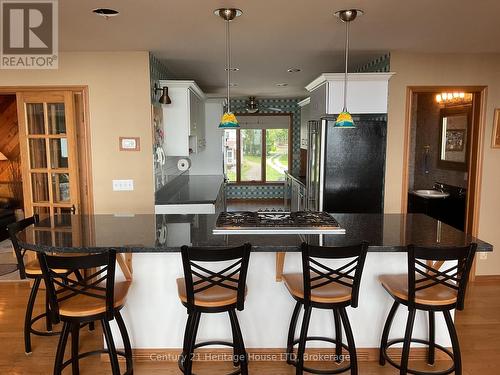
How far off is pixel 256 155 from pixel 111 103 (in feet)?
20.4

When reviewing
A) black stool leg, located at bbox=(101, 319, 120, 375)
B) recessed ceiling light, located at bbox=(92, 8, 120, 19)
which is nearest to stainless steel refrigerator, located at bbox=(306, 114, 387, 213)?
recessed ceiling light, located at bbox=(92, 8, 120, 19)

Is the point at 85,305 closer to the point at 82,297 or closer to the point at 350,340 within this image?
the point at 82,297

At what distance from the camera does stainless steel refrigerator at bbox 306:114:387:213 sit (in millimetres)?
4152

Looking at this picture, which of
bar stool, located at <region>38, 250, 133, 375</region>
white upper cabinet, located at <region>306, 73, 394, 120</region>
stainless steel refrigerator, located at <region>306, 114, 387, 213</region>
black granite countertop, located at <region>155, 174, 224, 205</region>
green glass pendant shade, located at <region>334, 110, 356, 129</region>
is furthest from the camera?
black granite countertop, located at <region>155, 174, 224, 205</region>

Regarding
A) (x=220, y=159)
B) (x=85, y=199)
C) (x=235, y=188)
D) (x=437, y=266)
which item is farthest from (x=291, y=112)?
(x=437, y=266)

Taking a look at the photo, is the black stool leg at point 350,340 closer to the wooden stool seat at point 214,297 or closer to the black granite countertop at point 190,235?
the black granite countertop at point 190,235

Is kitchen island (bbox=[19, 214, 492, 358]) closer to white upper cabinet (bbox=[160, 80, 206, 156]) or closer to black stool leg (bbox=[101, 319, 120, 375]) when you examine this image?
black stool leg (bbox=[101, 319, 120, 375])

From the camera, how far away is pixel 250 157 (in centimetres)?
1015

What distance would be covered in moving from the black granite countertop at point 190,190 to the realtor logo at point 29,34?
1.74 metres

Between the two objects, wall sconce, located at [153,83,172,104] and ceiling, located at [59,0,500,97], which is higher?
ceiling, located at [59,0,500,97]

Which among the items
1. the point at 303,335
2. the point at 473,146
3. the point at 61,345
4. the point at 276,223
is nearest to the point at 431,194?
the point at 473,146

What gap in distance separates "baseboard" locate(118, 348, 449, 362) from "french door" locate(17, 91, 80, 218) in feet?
6.79

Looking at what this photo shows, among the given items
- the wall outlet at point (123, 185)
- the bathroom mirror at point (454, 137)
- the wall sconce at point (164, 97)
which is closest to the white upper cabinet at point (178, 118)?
the wall sconce at point (164, 97)

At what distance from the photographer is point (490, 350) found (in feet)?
9.88
